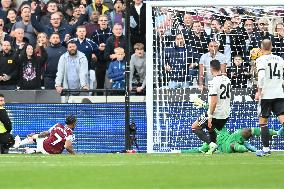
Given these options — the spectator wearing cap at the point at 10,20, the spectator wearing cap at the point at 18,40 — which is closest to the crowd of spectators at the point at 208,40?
the spectator wearing cap at the point at 18,40

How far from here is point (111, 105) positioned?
77.9 ft

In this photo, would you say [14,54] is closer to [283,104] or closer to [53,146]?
[53,146]

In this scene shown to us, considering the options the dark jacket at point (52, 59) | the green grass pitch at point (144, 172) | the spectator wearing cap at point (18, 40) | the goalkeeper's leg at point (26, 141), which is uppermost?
the spectator wearing cap at point (18, 40)

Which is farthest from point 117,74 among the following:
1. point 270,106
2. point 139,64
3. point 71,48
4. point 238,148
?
point 270,106

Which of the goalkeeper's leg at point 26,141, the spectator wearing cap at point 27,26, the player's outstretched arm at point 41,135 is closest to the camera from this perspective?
the player's outstretched arm at point 41,135

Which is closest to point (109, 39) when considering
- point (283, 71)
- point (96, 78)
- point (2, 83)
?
point (96, 78)

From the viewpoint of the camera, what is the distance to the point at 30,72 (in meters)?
24.8

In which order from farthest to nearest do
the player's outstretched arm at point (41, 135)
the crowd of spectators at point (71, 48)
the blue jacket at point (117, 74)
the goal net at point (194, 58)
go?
the crowd of spectators at point (71, 48)
the blue jacket at point (117, 74)
the goal net at point (194, 58)
the player's outstretched arm at point (41, 135)

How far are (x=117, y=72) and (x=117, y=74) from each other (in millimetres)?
54

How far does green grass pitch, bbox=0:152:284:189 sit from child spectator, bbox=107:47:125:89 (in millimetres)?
5155

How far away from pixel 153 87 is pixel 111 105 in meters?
1.03

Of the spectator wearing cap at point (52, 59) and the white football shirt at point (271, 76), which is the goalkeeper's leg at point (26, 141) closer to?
the spectator wearing cap at point (52, 59)

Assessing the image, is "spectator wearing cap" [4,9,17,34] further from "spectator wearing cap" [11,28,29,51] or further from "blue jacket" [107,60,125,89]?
"blue jacket" [107,60,125,89]

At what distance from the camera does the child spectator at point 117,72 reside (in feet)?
79.8
